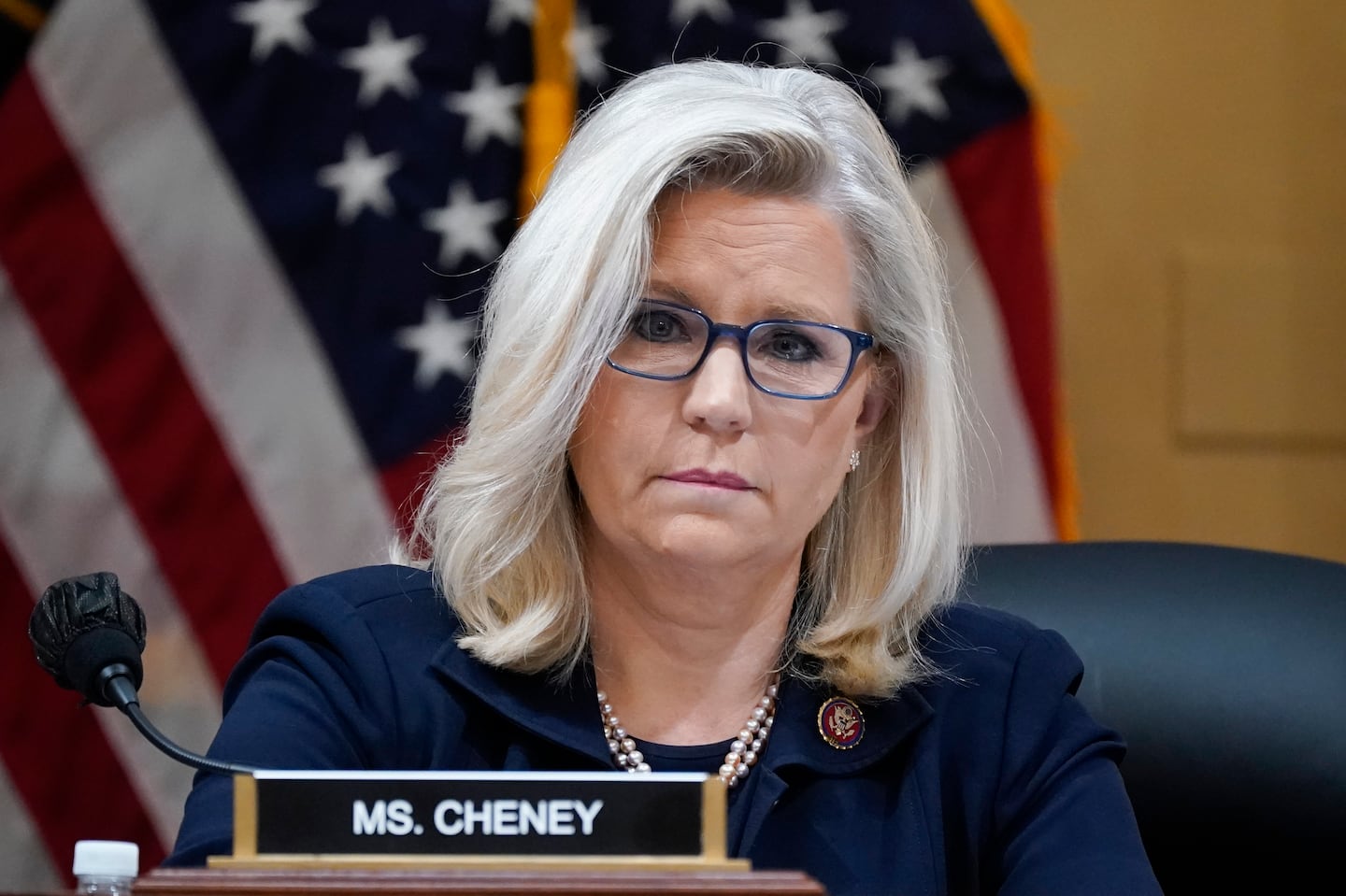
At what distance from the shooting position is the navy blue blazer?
5.09ft

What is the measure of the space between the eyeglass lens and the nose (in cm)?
1

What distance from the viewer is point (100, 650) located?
4.13 feet

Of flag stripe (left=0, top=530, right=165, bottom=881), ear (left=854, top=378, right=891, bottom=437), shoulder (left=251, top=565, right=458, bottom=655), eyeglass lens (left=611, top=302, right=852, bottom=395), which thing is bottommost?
flag stripe (left=0, top=530, right=165, bottom=881)

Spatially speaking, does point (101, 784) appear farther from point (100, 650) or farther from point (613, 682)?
point (100, 650)

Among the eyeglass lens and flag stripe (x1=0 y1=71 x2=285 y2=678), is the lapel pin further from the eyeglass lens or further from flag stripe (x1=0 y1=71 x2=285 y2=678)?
flag stripe (x1=0 y1=71 x2=285 y2=678)

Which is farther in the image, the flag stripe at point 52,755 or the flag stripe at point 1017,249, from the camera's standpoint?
the flag stripe at point 1017,249

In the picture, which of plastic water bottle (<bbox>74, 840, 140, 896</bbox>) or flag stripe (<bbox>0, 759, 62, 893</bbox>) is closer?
plastic water bottle (<bbox>74, 840, 140, 896</bbox>)

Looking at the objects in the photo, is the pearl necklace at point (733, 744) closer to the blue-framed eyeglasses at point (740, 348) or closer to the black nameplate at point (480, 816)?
the blue-framed eyeglasses at point (740, 348)

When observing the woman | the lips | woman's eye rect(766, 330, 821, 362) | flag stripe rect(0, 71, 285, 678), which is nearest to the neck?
the woman

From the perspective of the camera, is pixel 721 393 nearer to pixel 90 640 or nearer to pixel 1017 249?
pixel 90 640

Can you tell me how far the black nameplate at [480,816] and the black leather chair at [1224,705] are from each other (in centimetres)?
110

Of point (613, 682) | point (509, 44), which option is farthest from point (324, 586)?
point (509, 44)

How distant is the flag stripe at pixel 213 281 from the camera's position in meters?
2.67

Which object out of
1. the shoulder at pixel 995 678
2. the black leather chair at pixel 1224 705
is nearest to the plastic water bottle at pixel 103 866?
the shoulder at pixel 995 678
